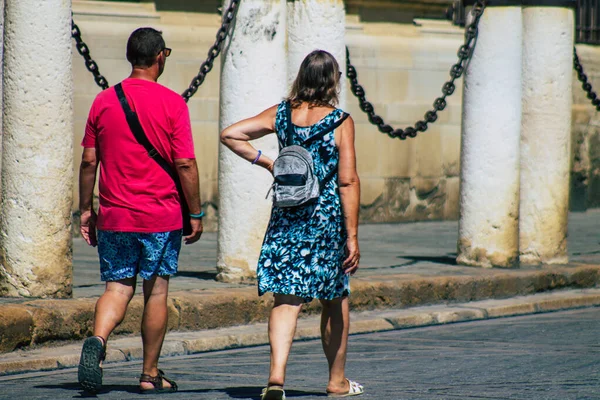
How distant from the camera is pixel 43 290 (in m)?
7.38

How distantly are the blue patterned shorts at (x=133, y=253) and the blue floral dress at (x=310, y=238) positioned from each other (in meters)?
0.47

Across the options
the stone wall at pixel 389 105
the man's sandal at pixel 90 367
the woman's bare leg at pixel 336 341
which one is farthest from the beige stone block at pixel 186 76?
the man's sandal at pixel 90 367

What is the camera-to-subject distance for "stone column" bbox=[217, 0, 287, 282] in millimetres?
8500

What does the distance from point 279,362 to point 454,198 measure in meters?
9.00

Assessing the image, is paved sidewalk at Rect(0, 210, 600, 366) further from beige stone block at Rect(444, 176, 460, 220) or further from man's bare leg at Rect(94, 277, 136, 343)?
beige stone block at Rect(444, 176, 460, 220)

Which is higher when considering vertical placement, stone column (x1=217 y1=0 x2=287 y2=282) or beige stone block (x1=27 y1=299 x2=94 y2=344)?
stone column (x1=217 y1=0 x2=287 y2=282)

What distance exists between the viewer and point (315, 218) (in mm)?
5531

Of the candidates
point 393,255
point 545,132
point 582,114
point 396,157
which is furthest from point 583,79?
point 582,114

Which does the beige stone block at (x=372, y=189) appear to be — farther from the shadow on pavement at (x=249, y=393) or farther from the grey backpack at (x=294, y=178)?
the grey backpack at (x=294, y=178)

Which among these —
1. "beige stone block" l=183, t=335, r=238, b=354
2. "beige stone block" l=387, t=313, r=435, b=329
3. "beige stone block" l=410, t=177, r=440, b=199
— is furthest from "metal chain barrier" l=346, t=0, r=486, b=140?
"beige stone block" l=410, t=177, r=440, b=199

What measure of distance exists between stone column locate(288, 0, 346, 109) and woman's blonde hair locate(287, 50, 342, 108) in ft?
10.4

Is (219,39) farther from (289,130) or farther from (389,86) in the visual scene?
(389,86)

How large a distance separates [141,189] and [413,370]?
1761 millimetres

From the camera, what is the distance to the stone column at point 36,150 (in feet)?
23.7
